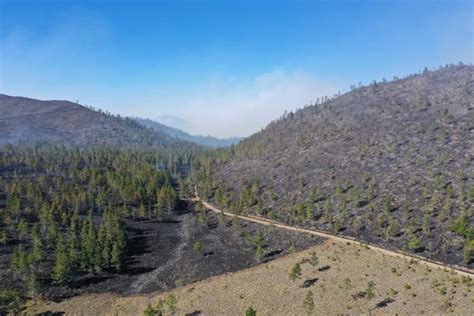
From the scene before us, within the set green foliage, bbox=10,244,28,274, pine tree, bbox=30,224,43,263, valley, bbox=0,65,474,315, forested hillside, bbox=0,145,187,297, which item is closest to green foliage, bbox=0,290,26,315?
valley, bbox=0,65,474,315

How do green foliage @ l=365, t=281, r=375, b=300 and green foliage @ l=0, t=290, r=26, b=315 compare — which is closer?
green foliage @ l=365, t=281, r=375, b=300

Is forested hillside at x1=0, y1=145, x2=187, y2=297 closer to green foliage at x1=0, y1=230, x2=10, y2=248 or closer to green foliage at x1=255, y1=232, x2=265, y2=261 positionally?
green foliage at x1=0, y1=230, x2=10, y2=248

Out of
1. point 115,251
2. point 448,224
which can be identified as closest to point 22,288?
point 115,251

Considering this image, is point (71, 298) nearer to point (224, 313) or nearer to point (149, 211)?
point (224, 313)

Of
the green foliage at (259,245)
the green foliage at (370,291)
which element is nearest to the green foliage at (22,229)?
the green foliage at (259,245)

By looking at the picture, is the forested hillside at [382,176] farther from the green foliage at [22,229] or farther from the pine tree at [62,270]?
the green foliage at [22,229]

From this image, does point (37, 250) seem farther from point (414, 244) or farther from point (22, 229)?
point (414, 244)
